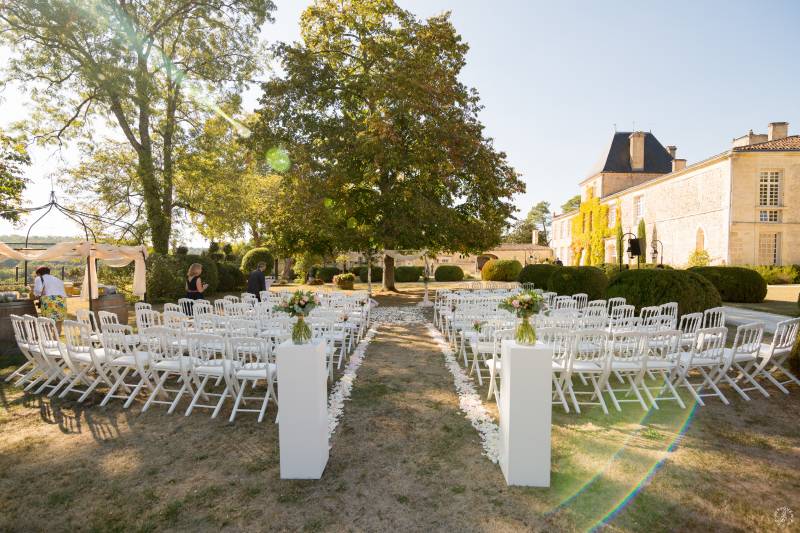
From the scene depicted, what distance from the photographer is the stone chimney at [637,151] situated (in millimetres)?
40438

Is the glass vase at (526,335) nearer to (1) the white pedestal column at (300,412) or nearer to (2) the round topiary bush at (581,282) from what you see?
(1) the white pedestal column at (300,412)

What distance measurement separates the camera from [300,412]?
3.62 m

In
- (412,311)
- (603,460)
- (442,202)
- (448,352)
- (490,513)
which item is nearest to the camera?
(490,513)

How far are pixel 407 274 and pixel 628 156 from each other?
2638 cm

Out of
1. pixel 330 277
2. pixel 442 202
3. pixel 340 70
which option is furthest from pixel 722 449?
pixel 330 277

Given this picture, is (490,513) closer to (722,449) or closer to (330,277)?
(722,449)

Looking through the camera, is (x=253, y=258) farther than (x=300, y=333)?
Yes

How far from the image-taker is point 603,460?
→ 152 inches

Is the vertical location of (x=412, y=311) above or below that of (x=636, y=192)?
below

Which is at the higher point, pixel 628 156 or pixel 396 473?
pixel 628 156

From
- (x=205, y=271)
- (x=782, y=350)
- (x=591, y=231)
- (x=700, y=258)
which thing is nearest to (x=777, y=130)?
(x=700, y=258)

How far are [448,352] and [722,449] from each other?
493cm

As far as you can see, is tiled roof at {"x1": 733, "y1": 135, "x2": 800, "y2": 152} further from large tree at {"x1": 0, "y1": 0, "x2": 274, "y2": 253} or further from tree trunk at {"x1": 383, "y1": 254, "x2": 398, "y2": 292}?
large tree at {"x1": 0, "y1": 0, "x2": 274, "y2": 253}

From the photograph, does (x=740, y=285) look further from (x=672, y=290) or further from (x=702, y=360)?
(x=702, y=360)
